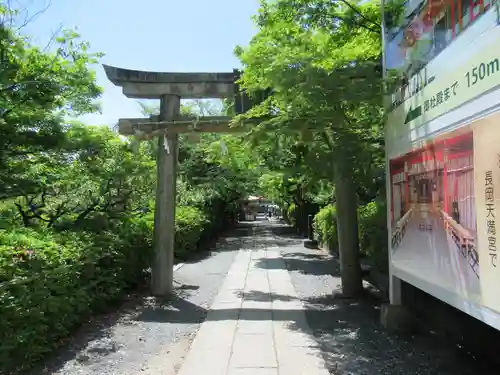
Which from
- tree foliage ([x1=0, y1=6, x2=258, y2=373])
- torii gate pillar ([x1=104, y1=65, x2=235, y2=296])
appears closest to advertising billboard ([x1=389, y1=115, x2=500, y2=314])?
tree foliage ([x1=0, y1=6, x2=258, y2=373])

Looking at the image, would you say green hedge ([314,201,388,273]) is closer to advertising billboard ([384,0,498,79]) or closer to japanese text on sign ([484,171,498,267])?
advertising billboard ([384,0,498,79])

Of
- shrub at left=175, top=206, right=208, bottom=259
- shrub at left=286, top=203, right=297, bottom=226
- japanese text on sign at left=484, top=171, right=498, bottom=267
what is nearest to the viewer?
japanese text on sign at left=484, top=171, right=498, bottom=267

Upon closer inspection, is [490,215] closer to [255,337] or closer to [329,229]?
[255,337]

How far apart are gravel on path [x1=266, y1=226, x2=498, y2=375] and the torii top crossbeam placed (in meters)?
4.21

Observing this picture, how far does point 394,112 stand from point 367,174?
1794 mm

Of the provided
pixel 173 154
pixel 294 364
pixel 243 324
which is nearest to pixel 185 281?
pixel 173 154

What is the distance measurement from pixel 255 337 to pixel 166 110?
474 cm

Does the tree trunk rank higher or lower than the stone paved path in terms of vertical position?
higher

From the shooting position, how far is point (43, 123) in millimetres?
6766

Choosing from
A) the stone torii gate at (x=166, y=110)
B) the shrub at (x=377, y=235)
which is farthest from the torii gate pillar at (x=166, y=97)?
the shrub at (x=377, y=235)

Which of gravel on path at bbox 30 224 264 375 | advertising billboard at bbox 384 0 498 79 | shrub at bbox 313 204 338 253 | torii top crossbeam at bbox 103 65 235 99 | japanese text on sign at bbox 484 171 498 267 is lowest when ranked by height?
gravel on path at bbox 30 224 264 375

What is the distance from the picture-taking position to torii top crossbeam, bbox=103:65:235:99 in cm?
864

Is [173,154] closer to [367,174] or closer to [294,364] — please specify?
[367,174]

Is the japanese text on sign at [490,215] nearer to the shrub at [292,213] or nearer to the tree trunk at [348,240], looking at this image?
the tree trunk at [348,240]
